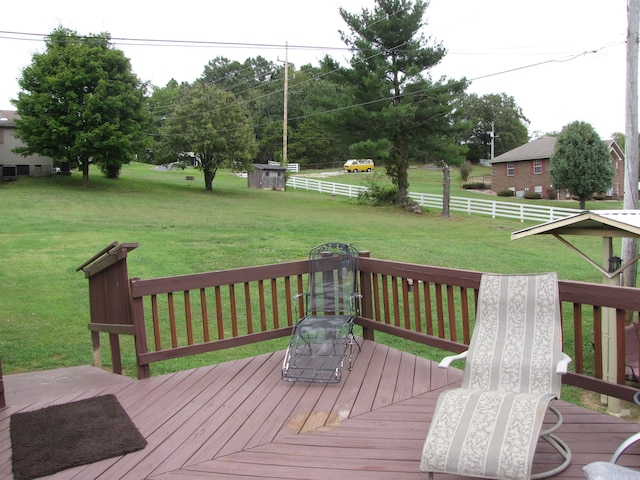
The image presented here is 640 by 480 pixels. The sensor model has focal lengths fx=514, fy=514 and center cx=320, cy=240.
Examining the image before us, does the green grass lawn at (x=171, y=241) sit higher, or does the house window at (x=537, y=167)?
the house window at (x=537, y=167)

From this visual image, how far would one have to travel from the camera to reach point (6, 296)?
7.81 metres

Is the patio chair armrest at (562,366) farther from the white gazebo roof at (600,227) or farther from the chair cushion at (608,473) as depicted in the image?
the white gazebo roof at (600,227)

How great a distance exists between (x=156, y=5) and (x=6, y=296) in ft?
26.0

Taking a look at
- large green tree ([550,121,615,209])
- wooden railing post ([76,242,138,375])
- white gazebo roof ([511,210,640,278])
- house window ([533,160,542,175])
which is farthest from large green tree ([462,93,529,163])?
wooden railing post ([76,242,138,375])

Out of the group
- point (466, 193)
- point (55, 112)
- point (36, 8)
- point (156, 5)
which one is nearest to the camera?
point (36, 8)

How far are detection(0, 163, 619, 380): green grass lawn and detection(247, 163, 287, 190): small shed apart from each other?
21.6 feet

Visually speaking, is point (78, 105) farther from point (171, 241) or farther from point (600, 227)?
point (600, 227)

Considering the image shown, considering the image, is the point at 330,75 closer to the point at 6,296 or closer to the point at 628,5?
the point at 628,5

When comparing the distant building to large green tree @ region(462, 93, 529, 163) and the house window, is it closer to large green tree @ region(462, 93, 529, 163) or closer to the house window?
the house window

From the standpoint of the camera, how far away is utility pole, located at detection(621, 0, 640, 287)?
809 centimetres

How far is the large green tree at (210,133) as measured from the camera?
2614 cm

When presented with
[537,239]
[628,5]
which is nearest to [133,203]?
[537,239]

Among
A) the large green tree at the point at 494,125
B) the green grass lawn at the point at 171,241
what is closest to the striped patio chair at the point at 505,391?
the green grass lawn at the point at 171,241

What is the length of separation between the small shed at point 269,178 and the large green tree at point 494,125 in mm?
28891
